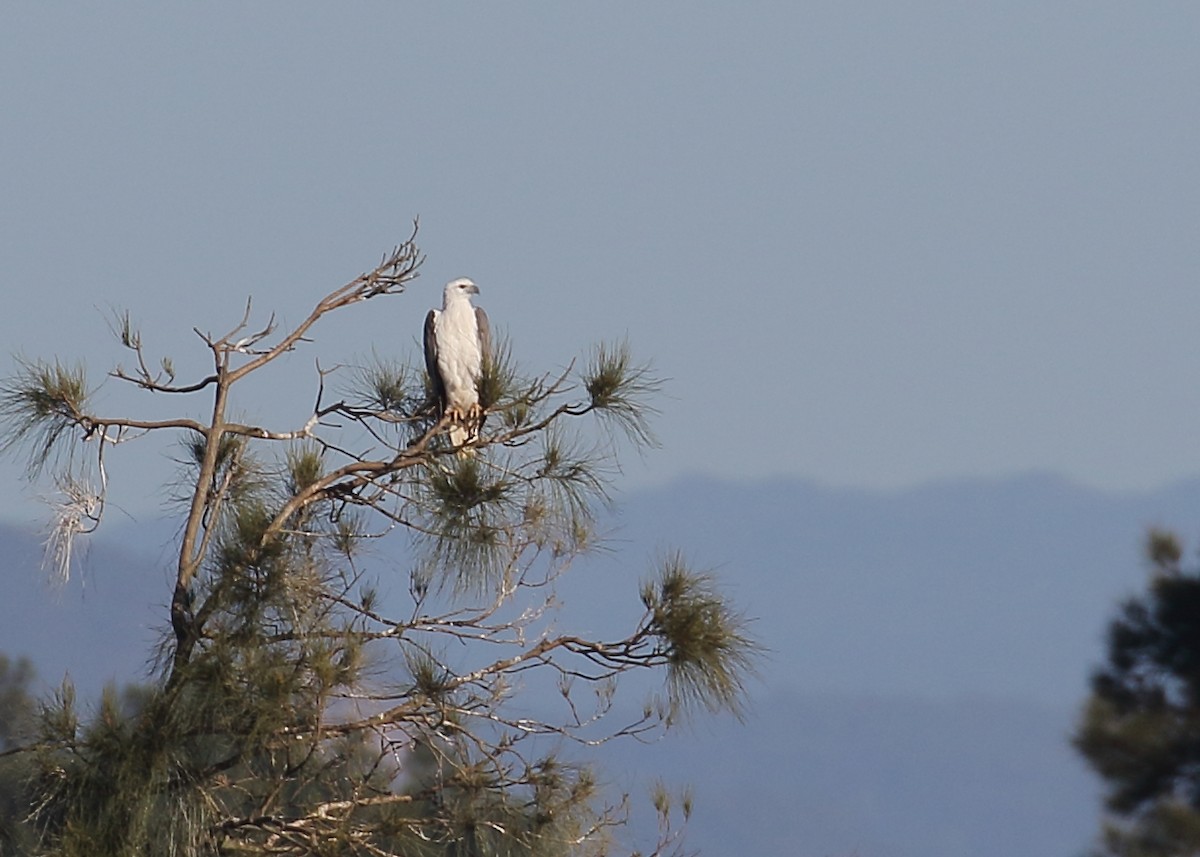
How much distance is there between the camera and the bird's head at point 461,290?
22.9ft

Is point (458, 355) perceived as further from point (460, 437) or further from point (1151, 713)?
point (1151, 713)

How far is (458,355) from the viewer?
5.95m

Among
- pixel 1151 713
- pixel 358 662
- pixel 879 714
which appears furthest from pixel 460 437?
pixel 879 714

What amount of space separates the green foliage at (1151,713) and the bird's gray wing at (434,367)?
14.3ft

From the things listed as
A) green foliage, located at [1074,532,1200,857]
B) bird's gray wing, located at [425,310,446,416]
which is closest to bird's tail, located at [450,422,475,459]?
bird's gray wing, located at [425,310,446,416]

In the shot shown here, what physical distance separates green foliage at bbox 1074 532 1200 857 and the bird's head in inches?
157

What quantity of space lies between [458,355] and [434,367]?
1.66 feet

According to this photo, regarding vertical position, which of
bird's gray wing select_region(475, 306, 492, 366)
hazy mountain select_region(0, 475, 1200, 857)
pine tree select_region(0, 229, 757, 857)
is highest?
hazy mountain select_region(0, 475, 1200, 857)

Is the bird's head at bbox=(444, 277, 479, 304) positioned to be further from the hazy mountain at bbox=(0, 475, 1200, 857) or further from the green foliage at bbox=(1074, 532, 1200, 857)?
the hazy mountain at bbox=(0, 475, 1200, 857)

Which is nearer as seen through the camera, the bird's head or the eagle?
the eagle

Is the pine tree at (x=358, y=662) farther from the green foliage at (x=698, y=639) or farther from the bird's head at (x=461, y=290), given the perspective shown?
the bird's head at (x=461, y=290)

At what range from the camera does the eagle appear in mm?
4602

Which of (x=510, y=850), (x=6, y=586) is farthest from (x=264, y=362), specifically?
(x=6, y=586)

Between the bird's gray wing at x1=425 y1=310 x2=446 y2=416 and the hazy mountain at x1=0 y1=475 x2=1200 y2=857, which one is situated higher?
the hazy mountain at x1=0 y1=475 x2=1200 y2=857
